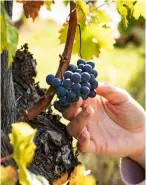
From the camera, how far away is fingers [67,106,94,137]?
1253mm

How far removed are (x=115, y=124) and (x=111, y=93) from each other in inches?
7.2

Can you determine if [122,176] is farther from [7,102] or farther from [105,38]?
[7,102]

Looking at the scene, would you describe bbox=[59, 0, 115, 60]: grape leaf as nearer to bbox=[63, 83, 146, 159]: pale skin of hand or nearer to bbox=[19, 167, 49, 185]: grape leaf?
bbox=[63, 83, 146, 159]: pale skin of hand

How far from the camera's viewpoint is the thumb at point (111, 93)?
54.4 inches

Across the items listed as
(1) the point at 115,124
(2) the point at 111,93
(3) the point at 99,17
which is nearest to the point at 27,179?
(3) the point at 99,17

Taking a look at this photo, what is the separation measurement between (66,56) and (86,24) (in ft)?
0.58

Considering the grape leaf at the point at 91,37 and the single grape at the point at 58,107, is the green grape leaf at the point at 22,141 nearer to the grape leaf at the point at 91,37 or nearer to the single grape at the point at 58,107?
the single grape at the point at 58,107

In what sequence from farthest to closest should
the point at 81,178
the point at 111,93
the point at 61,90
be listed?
1. the point at 111,93
2. the point at 61,90
3. the point at 81,178

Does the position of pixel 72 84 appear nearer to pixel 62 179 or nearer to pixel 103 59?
pixel 62 179

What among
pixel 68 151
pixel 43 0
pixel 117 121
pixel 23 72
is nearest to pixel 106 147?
pixel 117 121

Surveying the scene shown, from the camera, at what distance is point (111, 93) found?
142cm

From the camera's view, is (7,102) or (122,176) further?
(122,176)

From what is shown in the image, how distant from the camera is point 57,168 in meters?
1.20

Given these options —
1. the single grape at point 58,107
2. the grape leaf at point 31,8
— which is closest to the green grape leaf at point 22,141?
the grape leaf at point 31,8
